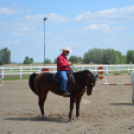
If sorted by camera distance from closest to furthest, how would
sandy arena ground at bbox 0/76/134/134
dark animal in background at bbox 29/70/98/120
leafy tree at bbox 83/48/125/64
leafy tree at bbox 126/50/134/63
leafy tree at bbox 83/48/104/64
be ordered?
sandy arena ground at bbox 0/76/134/134 < dark animal in background at bbox 29/70/98/120 < leafy tree at bbox 83/48/104/64 < leafy tree at bbox 83/48/125/64 < leafy tree at bbox 126/50/134/63

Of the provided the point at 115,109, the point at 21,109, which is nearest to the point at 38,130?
the point at 21,109

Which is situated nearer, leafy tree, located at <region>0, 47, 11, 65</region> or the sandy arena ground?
the sandy arena ground

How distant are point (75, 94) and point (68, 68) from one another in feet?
2.97

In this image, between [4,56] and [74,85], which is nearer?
[74,85]

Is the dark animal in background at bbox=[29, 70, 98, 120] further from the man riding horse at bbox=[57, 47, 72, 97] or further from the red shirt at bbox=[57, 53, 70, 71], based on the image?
the red shirt at bbox=[57, 53, 70, 71]

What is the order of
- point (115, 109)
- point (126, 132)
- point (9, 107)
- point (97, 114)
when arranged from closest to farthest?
point (126, 132), point (97, 114), point (115, 109), point (9, 107)

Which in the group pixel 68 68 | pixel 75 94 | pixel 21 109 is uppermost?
pixel 68 68

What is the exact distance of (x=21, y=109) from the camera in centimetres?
938

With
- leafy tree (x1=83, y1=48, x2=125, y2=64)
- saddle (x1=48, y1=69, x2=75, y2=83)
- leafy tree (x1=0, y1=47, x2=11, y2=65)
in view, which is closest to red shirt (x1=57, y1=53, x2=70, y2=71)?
saddle (x1=48, y1=69, x2=75, y2=83)

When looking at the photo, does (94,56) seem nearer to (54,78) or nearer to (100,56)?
(100,56)

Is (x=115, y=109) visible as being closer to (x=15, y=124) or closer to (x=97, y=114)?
(x=97, y=114)

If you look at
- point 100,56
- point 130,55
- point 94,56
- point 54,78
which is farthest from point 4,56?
point 54,78

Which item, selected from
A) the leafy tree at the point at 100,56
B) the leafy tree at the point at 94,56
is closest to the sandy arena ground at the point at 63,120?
the leafy tree at the point at 94,56

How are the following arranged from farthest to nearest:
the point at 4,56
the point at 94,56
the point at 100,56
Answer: the point at 100,56 → the point at 94,56 → the point at 4,56
